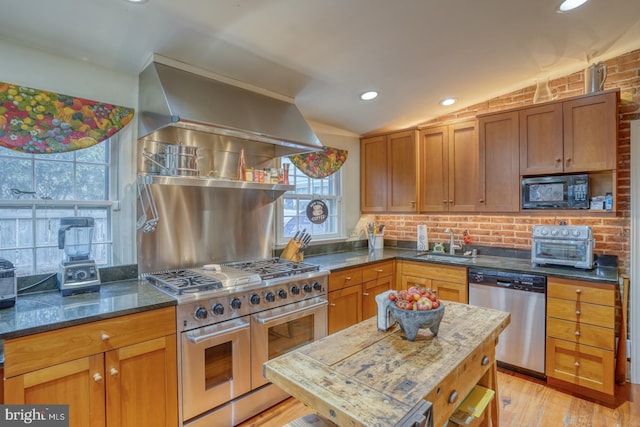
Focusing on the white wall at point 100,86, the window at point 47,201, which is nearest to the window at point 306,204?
the white wall at point 100,86

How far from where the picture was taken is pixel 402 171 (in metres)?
3.73

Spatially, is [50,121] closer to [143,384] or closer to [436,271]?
[143,384]

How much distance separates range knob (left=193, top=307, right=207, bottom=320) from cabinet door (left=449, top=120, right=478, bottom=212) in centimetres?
262

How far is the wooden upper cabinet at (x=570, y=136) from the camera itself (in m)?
2.58

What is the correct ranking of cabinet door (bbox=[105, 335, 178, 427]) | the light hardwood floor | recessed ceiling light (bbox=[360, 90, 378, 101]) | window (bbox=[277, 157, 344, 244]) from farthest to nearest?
window (bbox=[277, 157, 344, 244]) < recessed ceiling light (bbox=[360, 90, 378, 101]) < the light hardwood floor < cabinet door (bbox=[105, 335, 178, 427])

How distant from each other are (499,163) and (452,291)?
130 cm

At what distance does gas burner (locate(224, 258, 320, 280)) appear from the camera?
2.42 metres

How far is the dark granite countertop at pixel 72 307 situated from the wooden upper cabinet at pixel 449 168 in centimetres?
278

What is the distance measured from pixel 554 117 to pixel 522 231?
3.59ft

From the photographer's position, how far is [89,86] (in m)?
2.16

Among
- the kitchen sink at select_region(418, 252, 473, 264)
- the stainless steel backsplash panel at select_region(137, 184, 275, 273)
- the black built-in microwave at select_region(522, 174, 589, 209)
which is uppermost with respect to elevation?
the black built-in microwave at select_region(522, 174, 589, 209)

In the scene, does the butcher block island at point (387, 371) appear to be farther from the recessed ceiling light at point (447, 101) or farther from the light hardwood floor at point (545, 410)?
the recessed ceiling light at point (447, 101)

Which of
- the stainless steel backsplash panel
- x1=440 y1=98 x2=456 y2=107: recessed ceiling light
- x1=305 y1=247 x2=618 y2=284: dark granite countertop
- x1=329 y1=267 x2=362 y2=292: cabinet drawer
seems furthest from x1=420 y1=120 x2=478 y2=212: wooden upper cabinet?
the stainless steel backsplash panel

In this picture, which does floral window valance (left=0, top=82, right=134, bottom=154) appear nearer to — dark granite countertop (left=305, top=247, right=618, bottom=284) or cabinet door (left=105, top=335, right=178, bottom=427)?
cabinet door (left=105, top=335, right=178, bottom=427)
